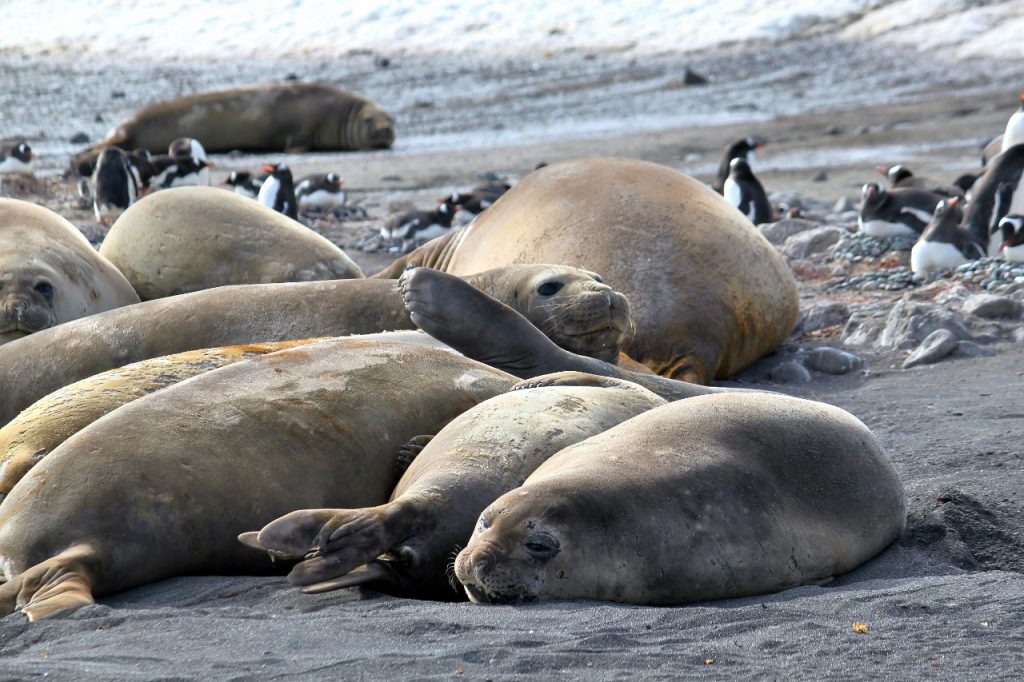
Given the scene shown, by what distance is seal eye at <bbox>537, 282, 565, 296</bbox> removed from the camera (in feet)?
18.2

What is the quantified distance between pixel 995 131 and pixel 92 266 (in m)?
11.7

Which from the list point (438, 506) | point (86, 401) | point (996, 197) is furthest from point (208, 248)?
point (996, 197)

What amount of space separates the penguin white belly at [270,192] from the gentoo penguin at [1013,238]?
536 centimetres

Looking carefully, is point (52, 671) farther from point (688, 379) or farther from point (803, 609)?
point (688, 379)

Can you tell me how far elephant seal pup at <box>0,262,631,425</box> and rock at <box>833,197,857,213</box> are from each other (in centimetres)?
657

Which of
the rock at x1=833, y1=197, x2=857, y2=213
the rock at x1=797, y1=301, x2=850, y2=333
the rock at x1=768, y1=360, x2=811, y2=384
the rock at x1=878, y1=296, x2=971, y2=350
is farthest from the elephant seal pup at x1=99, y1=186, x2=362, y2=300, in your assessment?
the rock at x1=833, y1=197, x2=857, y2=213

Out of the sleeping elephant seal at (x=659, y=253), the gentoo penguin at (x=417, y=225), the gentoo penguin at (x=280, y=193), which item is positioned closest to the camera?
the sleeping elephant seal at (x=659, y=253)

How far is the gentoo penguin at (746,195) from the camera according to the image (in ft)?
34.9

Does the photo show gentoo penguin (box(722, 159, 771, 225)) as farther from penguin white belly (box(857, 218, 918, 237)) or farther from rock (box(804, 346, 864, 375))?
rock (box(804, 346, 864, 375))

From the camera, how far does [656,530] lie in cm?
321

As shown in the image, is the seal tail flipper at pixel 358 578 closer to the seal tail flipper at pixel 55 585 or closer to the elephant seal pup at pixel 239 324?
the seal tail flipper at pixel 55 585

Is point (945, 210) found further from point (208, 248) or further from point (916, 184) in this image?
point (208, 248)

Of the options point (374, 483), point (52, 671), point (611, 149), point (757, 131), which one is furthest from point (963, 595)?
point (757, 131)

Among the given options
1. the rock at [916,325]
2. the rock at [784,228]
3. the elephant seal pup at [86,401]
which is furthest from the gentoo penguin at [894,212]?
the elephant seal pup at [86,401]
